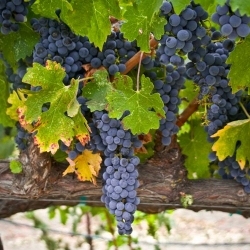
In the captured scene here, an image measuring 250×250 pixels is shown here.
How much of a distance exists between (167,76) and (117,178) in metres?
0.36

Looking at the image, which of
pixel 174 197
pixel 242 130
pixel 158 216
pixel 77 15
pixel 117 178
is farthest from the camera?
pixel 158 216

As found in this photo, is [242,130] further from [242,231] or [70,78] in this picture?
[242,231]

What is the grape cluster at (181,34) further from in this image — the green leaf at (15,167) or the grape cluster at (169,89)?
the green leaf at (15,167)

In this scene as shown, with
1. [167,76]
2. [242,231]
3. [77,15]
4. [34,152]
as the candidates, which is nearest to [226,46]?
[167,76]

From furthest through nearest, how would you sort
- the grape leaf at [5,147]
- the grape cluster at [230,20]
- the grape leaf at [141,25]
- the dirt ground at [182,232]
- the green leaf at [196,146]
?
the dirt ground at [182,232] < the grape leaf at [5,147] < the green leaf at [196,146] < the grape leaf at [141,25] < the grape cluster at [230,20]

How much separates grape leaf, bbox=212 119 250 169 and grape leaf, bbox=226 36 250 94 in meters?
Result: 0.19

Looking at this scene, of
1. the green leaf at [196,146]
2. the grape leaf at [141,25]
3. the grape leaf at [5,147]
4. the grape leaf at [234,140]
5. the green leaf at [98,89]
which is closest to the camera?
the grape leaf at [141,25]

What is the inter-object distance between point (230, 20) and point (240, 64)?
0.90 ft

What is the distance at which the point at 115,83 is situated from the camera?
4.86 ft

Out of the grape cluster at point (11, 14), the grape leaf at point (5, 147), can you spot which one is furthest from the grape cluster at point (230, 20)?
the grape leaf at point (5, 147)

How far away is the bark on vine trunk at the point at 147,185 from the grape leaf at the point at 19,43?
295 mm

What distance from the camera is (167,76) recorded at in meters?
1.63

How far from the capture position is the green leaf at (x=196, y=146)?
202cm

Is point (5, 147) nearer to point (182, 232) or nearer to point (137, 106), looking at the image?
point (137, 106)
